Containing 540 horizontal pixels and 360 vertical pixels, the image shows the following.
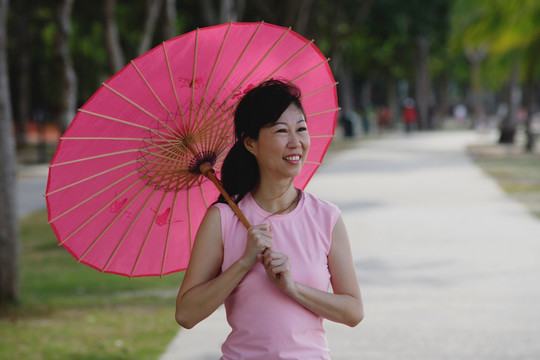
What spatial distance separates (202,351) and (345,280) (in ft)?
11.3

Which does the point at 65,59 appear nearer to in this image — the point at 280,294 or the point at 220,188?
the point at 220,188

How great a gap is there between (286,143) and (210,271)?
1.43ft

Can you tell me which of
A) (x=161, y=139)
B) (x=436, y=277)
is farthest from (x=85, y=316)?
(x=161, y=139)

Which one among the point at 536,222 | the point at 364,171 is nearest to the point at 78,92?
the point at 364,171

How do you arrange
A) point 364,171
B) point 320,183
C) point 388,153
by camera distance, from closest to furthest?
1. point 320,183
2. point 364,171
3. point 388,153

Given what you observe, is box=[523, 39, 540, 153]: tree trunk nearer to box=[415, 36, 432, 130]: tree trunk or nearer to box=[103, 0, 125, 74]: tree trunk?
box=[103, 0, 125, 74]: tree trunk

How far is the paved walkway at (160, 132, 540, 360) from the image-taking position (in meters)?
6.30

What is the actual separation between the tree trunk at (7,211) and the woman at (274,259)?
5.18m

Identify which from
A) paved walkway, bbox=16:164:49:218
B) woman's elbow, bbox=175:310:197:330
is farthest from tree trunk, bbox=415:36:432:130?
woman's elbow, bbox=175:310:197:330

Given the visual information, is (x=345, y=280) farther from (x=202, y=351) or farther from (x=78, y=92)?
(x=78, y=92)

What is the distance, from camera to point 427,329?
6.73 m

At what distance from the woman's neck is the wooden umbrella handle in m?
0.09

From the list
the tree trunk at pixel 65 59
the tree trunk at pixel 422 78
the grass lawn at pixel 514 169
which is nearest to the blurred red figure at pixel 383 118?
the tree trunk at pixel 422 78

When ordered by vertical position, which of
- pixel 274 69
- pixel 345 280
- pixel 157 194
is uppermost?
pixel 274 69
